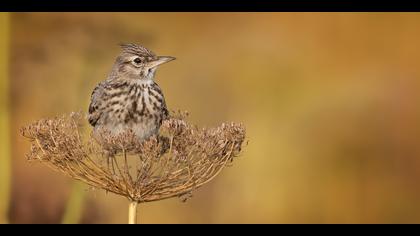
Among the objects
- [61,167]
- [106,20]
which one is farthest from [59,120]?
[106,20]

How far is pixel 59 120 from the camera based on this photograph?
16.1ft

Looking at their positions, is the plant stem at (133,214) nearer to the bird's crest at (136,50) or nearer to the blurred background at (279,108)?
the bird's crest at (136,50)

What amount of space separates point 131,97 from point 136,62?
0.81 feet

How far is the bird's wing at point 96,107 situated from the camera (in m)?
6.14

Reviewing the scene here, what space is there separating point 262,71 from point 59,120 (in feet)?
17.2

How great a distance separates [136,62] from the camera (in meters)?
6.11

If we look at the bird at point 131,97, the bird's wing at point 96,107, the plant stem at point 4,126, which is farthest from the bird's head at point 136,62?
the plant stem at point 4,126

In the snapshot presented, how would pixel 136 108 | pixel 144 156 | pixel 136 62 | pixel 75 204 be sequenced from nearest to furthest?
pixel 144 156, pixel 136 108, pixel 136 62, pixel 75 204

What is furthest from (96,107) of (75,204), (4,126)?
(4,126)

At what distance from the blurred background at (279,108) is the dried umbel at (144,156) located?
349 centimetres

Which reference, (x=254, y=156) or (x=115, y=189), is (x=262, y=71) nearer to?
(x=254, y=156)

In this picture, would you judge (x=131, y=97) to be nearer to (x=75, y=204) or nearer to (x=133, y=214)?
(x=133, y=214)

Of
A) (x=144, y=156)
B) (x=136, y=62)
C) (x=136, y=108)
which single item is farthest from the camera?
(x=136, y=62)

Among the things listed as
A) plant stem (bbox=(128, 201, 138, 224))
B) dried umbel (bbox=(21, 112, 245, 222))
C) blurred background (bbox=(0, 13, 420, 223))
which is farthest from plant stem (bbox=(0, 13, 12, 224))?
plant stem (bbox=(128, 201, 138, 224))
